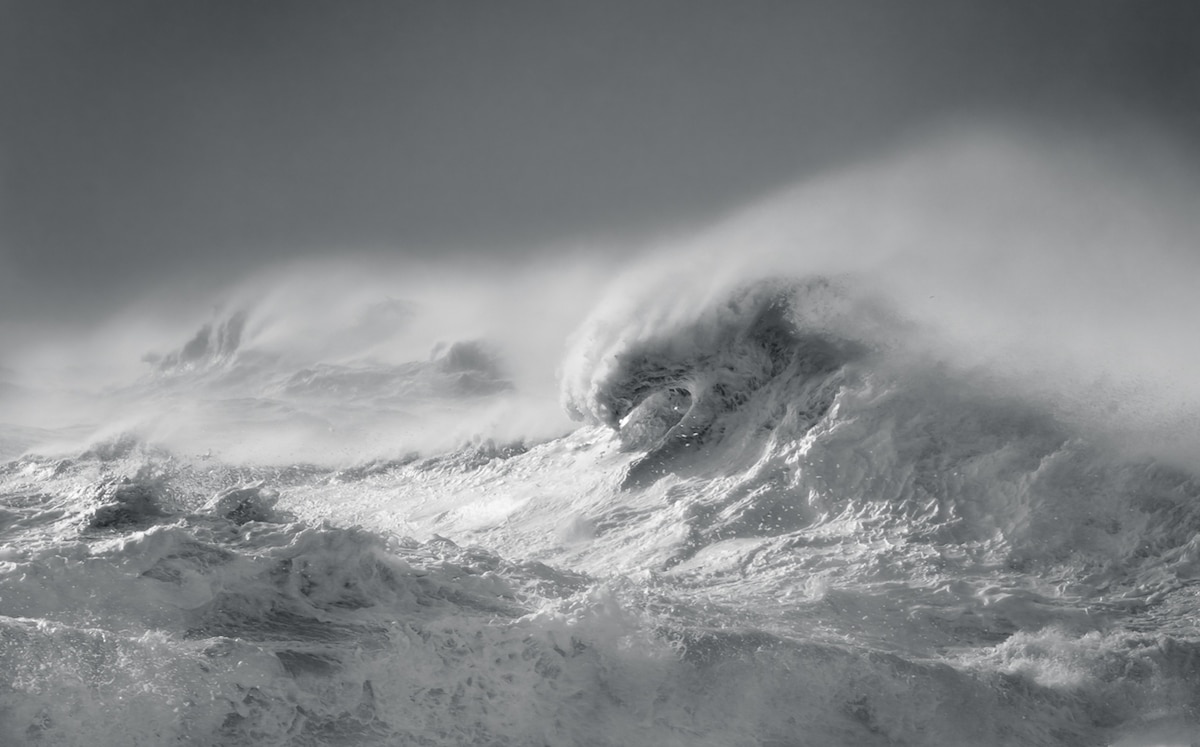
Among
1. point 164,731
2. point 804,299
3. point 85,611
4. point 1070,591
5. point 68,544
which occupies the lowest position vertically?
point 1070,591

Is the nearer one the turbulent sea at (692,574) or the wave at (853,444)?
the turbulent sea at (692,574)

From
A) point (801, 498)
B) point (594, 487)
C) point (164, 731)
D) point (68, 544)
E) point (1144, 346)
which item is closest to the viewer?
point (164, 731)

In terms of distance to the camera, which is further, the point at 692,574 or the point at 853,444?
the point at 853,444

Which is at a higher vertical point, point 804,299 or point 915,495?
point 804,299

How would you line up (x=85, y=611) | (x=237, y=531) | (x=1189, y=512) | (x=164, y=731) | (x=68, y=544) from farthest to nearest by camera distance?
(x=1189, y=512) → (x=237, y=531) → (x=68, y=544) → (x=85, y=611) → (x=164, y=731)

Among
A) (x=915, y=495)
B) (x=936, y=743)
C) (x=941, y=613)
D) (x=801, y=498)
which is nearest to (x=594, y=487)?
(x=801, y=498)

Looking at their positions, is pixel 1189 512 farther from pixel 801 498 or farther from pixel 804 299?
pixel 804 299

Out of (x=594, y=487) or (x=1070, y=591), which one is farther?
(x=594, y=487)

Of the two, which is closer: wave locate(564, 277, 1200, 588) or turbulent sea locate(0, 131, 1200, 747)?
turbulent sea locate(0, 131, 1200, 747)
